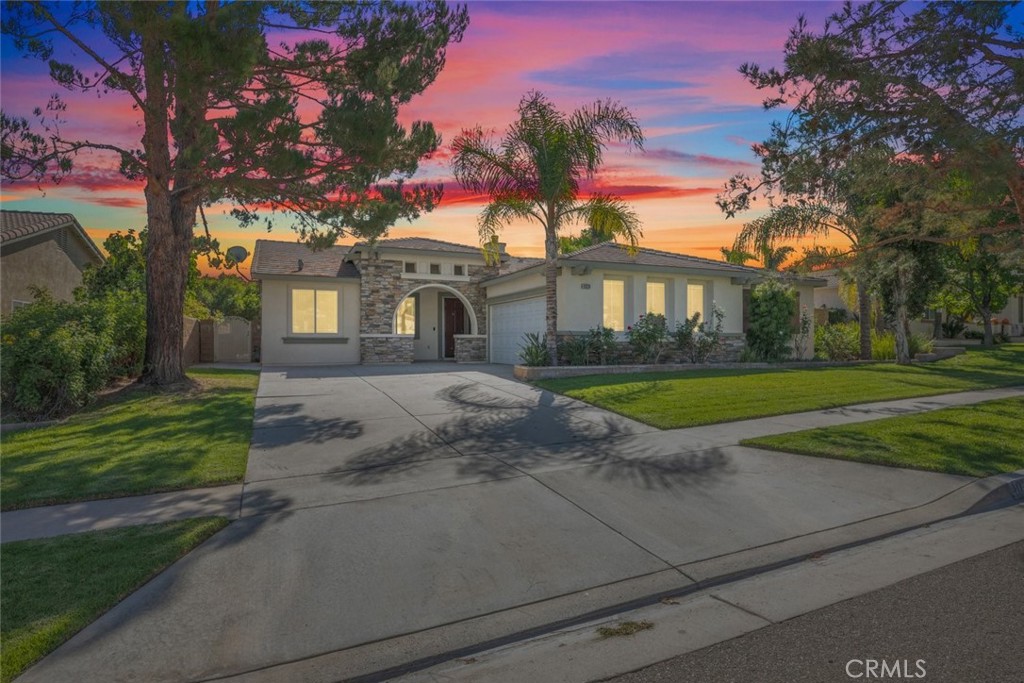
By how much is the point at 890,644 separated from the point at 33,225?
2388 centimetres

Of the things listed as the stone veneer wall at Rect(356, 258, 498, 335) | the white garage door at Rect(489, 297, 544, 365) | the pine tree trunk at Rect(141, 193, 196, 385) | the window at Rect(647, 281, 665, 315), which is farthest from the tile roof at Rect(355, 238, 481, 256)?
the pine tree trunk at Rect(141, 193, 196, 385)

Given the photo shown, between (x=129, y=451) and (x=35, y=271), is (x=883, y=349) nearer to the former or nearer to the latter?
(x=129, y=451)

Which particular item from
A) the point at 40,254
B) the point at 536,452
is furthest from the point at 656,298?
the point at 40,254

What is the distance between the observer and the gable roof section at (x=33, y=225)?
655 inches

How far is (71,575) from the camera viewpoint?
150 inches

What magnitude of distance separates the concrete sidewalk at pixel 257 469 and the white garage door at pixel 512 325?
8.51 metres

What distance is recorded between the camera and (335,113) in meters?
10.3

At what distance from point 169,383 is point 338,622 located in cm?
1068

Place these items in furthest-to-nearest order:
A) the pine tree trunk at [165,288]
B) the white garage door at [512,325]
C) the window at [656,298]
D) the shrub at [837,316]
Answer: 1. the shrub at [837,316]
2. the white garage door at [512,325]
3. the window at [656,298]
4. the pine tree trunk at [165,288]

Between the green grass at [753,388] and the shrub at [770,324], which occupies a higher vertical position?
the shrub at [770,324]

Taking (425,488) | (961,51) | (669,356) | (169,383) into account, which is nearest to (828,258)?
(961,51)

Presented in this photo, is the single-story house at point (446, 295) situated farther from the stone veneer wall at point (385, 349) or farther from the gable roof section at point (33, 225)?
the gable roof section at point (33, 225)

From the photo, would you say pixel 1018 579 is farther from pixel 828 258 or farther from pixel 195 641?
pixel 828 258

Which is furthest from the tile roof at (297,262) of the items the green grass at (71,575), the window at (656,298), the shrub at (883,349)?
the shrub at (883,349)
